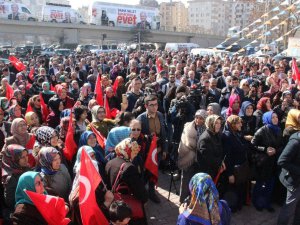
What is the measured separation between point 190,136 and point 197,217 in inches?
90.7

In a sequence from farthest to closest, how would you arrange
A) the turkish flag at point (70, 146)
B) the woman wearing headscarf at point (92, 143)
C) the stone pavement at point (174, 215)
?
the stone pavement at point (174, 215) → the turkish flag at point (70, 146) → the woman wearing headscarf at point (92, 143)

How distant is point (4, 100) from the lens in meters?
7.36

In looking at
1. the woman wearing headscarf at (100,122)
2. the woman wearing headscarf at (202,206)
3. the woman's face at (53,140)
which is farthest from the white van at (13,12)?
the woman wearing headscarf at (202,206)

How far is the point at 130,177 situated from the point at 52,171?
0.97m

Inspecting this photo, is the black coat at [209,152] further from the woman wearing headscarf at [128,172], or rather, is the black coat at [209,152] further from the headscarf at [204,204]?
the headscarf at [204,204]

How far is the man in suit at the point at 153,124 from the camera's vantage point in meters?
5.74

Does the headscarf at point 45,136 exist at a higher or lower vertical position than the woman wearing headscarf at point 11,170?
higher

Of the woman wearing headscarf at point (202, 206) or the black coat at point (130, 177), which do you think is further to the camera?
the black coat at point (130, 177)

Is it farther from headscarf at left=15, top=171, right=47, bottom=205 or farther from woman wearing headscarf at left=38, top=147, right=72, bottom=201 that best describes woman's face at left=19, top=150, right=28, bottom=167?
headscarf at left=15, top=171, right=47, bottom=205

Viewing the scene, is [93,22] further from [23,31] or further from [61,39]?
[23,31]

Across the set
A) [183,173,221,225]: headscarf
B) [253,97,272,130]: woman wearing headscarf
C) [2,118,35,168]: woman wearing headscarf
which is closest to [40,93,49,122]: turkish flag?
[2,118,35,168]: woman wearing headscarf

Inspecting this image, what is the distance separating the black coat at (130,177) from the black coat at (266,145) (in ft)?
7.54

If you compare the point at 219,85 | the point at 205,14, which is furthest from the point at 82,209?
the point at 205,14

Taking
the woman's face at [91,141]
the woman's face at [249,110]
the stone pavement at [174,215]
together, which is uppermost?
the woman's face at [249,110]
